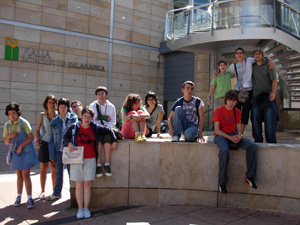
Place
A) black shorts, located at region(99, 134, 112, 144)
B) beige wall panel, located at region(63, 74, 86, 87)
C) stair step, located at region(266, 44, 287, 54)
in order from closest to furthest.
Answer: black shorts, located at region(99, 134, 112, 144)
stair step, located at region(266, 44, 287, 54)
beige wall panel, located at region(63, 74, 86, 87)

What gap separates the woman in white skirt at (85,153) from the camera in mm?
4441

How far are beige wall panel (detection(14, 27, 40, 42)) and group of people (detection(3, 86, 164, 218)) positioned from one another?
1318cm

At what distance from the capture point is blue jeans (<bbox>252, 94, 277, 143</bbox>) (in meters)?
5.20

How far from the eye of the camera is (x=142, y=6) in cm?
2114

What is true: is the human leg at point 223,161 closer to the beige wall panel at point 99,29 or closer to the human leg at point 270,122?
the human leg at point 270,122

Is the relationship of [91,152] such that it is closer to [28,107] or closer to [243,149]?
[243,149]

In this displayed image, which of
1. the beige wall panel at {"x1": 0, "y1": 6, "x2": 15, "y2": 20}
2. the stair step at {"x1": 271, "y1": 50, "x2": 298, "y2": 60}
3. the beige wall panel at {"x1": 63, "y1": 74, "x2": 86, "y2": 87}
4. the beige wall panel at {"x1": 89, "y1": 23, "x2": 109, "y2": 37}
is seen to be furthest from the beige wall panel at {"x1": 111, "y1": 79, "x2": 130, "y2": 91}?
the stair step at {"x1": 271, "y1": 50, "x2": 298, "y2": 60}

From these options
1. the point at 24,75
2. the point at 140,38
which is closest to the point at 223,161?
the point at 24,75

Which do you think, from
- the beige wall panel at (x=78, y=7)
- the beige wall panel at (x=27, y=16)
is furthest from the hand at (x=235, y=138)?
the beige wall panel at (x=78, y=7)

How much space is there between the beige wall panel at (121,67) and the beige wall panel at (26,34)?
5.35m

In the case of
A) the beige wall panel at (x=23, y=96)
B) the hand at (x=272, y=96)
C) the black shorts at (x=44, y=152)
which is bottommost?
the black shorts at (x=44, y=152)

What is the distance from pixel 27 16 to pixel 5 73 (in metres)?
3.64

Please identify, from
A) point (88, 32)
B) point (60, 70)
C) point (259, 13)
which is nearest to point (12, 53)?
point (60, 70)

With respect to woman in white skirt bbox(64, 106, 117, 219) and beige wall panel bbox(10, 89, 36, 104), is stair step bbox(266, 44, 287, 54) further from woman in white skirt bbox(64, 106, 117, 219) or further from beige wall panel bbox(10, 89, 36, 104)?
beige wall panel bbox(10, 89, 36, 104)
